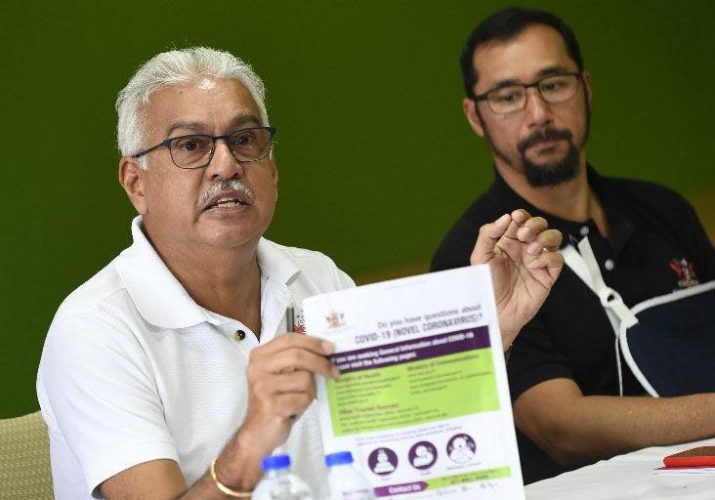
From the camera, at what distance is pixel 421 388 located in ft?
5.01

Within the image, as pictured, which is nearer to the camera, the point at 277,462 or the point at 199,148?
the point at 277,462

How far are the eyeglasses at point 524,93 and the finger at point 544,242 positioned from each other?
3.87 ft

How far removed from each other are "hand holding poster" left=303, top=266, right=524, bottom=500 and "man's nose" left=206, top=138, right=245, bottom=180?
745 mm

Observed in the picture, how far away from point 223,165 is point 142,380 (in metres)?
0.44

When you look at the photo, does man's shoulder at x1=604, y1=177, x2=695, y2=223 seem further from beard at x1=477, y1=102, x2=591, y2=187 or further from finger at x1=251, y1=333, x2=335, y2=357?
finger at x1=251, y1=333, x2=335, y2=357

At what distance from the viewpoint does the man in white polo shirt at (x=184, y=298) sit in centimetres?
196

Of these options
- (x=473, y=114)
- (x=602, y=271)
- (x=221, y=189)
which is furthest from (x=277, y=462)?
(x=473, y=114)

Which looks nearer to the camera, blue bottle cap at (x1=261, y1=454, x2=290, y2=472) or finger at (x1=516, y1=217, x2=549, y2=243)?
blue bottle cap at (x1=261, y1=454, x2=290, y2=472)

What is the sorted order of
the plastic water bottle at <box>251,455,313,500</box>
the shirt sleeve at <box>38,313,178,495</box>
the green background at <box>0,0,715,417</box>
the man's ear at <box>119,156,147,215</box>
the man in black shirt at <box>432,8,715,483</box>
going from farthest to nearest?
the green background at <box>0,0,715,417</box>, the man in black shirt at <box>432,8,715,483</box>, the man's ear at <box>119,156,147,215</box>, the shirt sleeve at <box>38,313,178,495</box>, the plastic water bottle at <box>251,455,313,500</box>

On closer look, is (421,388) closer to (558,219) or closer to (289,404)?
(289,404)

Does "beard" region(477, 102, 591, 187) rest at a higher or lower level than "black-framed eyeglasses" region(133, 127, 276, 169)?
higher

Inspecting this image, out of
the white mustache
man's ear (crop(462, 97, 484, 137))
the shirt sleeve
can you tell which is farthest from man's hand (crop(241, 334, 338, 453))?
man's ear (crop(462, 97, 484, 137))

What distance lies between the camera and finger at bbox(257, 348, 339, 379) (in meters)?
1.52

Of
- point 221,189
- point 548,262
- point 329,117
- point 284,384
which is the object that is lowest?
point 284,384
